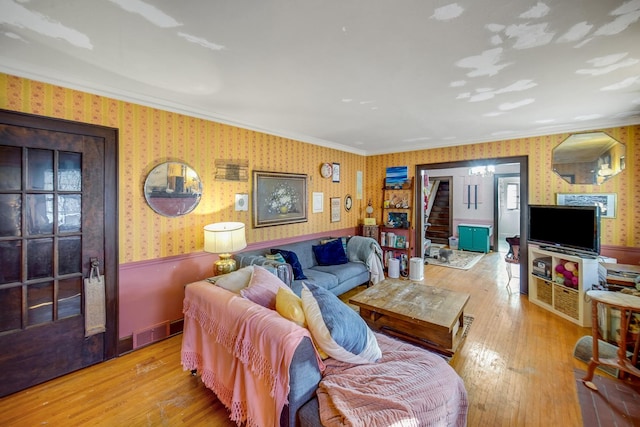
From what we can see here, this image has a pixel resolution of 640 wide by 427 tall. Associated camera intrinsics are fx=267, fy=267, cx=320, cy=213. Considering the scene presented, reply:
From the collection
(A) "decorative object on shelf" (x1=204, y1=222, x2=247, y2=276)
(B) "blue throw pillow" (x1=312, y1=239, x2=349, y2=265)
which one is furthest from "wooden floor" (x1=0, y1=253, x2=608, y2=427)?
(B) "blue throw pillow" (x1=312, y1=239, x2=349, y2=265)

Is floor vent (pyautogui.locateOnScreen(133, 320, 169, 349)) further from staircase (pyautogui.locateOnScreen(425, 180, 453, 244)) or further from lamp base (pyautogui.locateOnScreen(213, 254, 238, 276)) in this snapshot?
staircase (pyautogui.locateOnScreen(425, 180, 453, 244))

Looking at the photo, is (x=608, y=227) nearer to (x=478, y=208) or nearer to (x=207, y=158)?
(x=478, y=208)

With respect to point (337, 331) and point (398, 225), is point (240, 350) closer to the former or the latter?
point (337, 331)

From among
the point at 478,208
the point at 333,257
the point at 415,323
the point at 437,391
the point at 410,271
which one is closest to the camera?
the point at 437,391

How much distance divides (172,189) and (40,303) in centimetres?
141

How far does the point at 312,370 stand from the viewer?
4.70ft

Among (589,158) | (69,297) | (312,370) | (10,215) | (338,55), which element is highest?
(338,55)

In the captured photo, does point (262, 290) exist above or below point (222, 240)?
below

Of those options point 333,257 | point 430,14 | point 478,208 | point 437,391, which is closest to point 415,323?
point 437,391

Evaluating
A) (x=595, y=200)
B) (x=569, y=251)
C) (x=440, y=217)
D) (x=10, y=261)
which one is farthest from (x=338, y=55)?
(x=440, y=217)

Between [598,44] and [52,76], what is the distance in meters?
4.05

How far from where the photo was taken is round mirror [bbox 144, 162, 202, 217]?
2.75 meters

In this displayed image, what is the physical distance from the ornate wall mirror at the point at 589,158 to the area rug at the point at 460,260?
2.67 metres

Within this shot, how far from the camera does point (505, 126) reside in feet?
12.5
